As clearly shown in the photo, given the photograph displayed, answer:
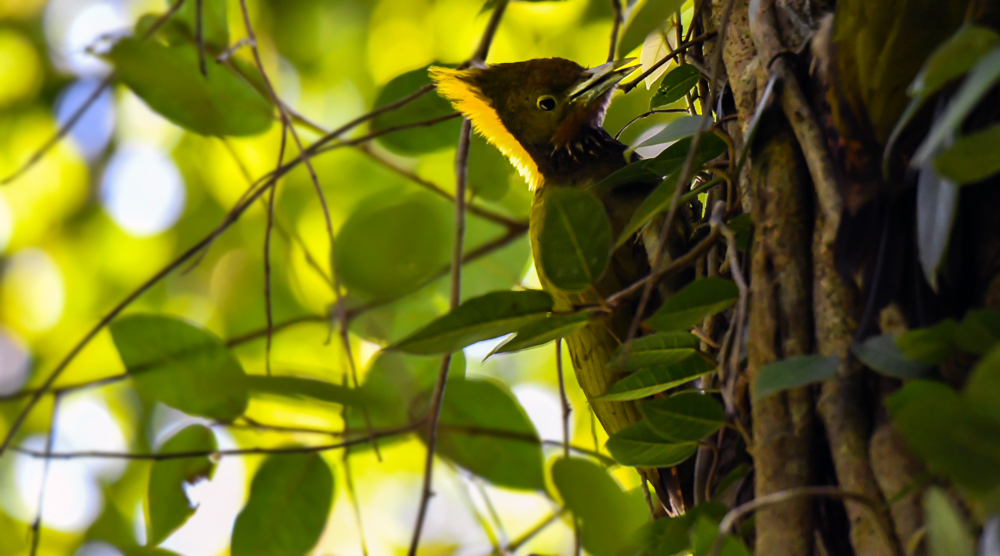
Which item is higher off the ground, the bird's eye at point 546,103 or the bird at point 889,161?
the bird's eye at point 546,103

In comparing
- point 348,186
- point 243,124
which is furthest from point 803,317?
point 348,186

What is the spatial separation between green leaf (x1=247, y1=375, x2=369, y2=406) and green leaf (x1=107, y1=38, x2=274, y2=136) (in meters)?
0.83

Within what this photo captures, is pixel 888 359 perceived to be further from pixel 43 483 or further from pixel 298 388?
pixel 43 483

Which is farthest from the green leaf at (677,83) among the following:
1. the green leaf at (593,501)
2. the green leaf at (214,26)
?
the green leaf at (214,26)

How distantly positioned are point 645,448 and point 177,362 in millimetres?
908

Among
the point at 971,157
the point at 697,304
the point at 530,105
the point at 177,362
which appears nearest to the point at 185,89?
the point at 177,362

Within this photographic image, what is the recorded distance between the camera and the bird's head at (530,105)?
2.05m

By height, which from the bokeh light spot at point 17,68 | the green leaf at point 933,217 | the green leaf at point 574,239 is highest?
the bokeh light spot at point 17,68

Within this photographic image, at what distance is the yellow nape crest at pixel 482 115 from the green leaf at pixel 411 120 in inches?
2.4

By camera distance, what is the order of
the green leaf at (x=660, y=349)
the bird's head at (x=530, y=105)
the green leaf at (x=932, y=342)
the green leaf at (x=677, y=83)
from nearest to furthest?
the green leaf at (x=932, y=342) → the green leaf at (x=660, y=349) → the green leaf at (x=677, y=83) → the bird's head at (x=530, y=105)

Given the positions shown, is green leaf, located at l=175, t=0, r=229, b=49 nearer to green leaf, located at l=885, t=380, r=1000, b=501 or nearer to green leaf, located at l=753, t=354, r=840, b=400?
green leaf, located at l=753, t=354, r=840, b=400

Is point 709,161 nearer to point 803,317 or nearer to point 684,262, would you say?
point 684,262

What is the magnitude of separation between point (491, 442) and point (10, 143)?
349cm

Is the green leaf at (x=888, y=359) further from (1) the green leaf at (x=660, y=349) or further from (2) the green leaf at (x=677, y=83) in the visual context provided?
(2) the green leaf at (x=677, y=83)
